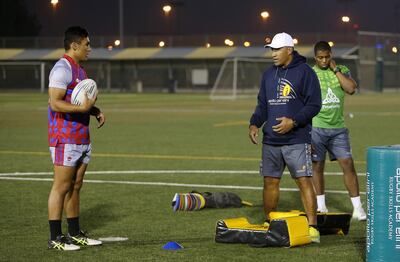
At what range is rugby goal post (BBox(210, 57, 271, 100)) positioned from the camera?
2415 inches

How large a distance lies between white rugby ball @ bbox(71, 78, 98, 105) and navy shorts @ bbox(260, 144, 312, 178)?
6.42ft

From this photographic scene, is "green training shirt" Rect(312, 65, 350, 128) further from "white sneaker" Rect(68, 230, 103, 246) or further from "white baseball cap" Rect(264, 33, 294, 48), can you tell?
"white sneaker" Rect(68, 230, 103, 246)

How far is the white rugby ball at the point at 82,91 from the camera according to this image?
31.5ft

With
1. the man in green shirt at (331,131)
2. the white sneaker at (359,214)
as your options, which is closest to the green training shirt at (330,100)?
the man in green shirt at (331,131)

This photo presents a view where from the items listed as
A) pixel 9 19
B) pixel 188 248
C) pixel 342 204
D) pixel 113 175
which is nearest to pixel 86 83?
pixel 188 248

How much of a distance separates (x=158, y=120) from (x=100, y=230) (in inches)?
907

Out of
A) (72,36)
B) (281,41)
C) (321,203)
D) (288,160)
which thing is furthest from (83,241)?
(321,203)

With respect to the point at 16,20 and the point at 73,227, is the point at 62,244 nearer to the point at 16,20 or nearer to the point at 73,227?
the point at 73,227

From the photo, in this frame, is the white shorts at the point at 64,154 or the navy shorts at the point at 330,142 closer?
the white shorts at the point at 64,154

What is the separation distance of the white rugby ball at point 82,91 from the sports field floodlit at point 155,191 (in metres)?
1.48

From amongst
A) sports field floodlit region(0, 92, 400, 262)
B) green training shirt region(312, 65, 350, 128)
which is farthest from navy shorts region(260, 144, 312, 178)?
green training shirt region(312, 65, 350, 128)

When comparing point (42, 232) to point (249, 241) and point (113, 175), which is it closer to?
point (249, 241)

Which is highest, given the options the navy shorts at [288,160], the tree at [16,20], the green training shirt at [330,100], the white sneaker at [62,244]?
the tree at [16,20]

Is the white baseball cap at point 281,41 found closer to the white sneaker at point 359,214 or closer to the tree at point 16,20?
the white sneaker at point 359,214
